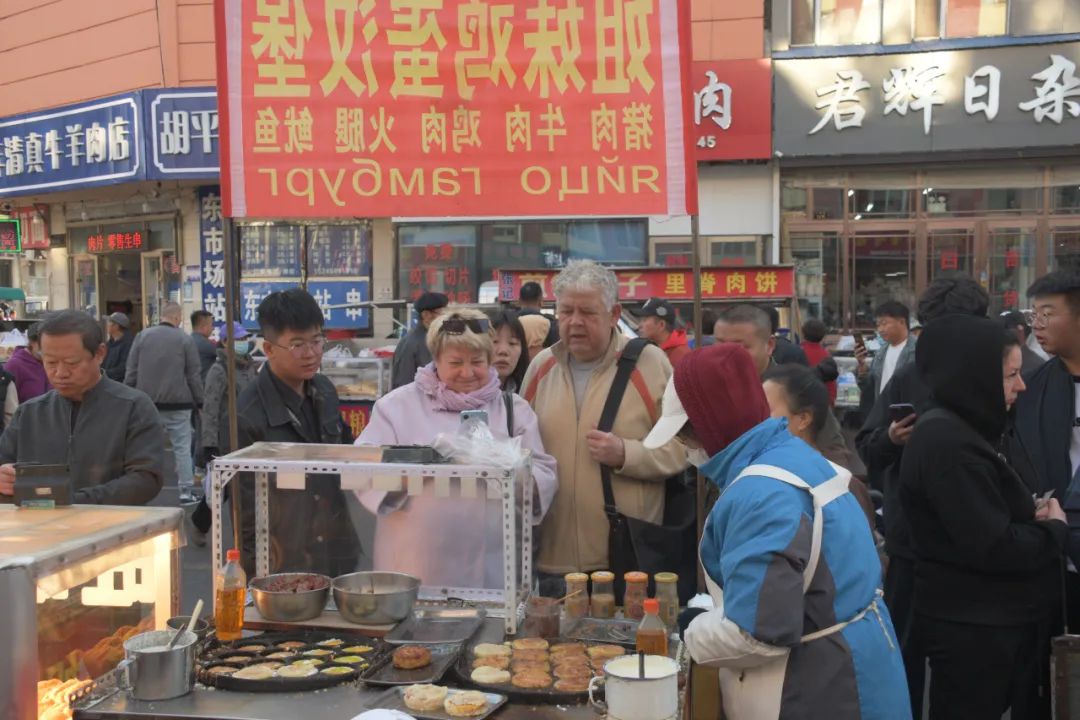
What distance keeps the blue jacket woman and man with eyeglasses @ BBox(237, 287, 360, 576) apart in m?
1.41

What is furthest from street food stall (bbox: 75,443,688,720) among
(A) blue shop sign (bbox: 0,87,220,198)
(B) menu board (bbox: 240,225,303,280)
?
(B) menu board (bbox: 240,225,303,280)

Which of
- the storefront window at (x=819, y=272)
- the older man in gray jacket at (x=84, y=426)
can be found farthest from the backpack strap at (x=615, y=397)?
the storefront window at (x=819, y=272)

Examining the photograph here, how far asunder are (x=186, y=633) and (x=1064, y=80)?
13.1m

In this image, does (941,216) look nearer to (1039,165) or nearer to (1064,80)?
(1039,165)

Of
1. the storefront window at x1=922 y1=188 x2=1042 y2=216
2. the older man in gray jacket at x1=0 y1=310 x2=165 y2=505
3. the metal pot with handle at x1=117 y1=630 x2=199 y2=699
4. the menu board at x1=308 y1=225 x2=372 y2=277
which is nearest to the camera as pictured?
the metal pot with handle at x1=117 y1=630 x2=199 y2=699

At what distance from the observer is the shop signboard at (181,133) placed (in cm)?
1357

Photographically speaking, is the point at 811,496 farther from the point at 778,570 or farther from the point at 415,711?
the point at 415,711

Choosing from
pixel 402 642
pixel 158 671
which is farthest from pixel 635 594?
pixel 158 671

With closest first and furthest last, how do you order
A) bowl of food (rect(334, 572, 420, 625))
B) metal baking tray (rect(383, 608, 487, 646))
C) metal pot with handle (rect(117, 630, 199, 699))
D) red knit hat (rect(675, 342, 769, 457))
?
red knit hat (rect(675, 342, 769, 457))
metal pot with handle (rect(117, 630, 199, 699))
metal baking tray (rect(383, 608, 487, 646))
bowl of food (rect(334, 572, 420, 625))

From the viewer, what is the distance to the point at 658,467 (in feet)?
10.6

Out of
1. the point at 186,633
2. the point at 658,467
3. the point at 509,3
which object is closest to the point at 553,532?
the point at 658,467

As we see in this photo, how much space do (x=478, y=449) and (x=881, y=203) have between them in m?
11.5

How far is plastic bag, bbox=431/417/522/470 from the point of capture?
2666mm

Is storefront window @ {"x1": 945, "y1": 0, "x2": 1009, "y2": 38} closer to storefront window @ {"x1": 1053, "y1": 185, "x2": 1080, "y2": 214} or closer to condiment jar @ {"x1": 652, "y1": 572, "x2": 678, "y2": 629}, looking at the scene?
storefront window @ {"x1": 1053, "y1": 185, "x2": 1080, "y2": 214}
